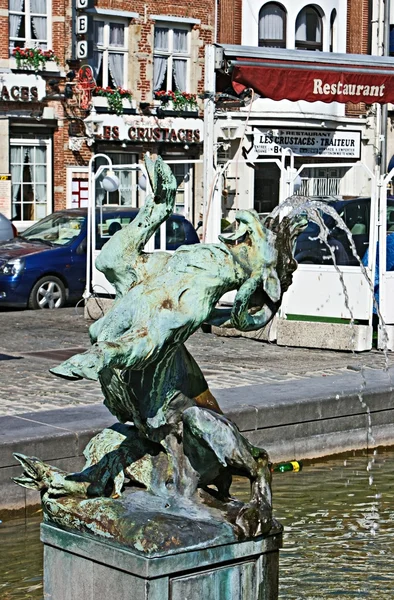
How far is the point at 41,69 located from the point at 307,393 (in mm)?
20944

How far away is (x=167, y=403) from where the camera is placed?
4.61 metres

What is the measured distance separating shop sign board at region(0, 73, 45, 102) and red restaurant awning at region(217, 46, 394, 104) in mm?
14166

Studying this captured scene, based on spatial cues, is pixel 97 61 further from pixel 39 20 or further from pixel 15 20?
pixel 15 20

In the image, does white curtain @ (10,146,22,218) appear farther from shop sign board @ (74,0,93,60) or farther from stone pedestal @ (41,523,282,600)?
stone pedestal @ (41,523,282,600)

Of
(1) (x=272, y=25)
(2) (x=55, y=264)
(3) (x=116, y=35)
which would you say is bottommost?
(2) (x=55, y=264)

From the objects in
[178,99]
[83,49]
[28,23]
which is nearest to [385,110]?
[178,99]

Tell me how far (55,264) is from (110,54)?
46.4 ft

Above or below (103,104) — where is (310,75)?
below

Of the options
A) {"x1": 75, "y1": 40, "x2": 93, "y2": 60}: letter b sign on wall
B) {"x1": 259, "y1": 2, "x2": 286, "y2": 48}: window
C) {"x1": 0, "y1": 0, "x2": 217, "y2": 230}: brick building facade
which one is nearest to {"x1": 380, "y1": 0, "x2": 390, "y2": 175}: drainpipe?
{"x1": 259, "y1": 2, "x2": 286, "y2": 48}: window

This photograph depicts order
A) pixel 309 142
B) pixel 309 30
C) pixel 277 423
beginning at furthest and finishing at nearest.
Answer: pixel 309 30 < pixel 309 142 < pixel 277 423

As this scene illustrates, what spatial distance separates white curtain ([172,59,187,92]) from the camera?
33844mm

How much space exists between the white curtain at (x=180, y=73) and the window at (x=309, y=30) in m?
4.26

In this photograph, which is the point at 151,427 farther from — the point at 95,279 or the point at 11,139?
the point at 11,139

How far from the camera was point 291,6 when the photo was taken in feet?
119
